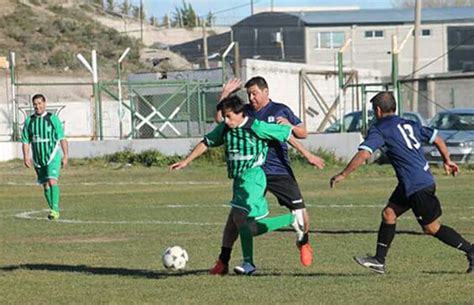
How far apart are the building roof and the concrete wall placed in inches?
1719

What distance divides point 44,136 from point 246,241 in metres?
8.68

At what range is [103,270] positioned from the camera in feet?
39.7

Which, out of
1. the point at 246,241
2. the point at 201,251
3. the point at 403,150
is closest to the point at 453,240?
the point at 403,150

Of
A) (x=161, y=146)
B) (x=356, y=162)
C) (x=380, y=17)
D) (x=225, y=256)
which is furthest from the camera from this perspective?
(x=380, y=17)

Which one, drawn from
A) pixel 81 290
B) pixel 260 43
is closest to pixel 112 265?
pixel 81 290

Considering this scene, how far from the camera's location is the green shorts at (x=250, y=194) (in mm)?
11023

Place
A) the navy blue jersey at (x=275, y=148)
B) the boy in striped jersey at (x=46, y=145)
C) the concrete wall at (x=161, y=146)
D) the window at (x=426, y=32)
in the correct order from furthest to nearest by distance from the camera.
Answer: the window at (x=426, y=32)
the concrete wall at (x=161, y=146)
the boy in striped jersey at (x=46, y=145)
the navy blue jersey at (x=275, y=148)

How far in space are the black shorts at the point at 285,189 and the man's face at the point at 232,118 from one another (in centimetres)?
89

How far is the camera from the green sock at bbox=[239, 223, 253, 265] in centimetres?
1105

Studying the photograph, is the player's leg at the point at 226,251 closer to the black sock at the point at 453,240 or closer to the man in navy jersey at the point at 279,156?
the man in navy jersey at the point at 279,156

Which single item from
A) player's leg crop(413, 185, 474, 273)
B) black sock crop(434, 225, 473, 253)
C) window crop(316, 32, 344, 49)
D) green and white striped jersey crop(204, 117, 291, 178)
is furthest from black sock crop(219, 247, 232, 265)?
window crop(316, 32, 344, 49)

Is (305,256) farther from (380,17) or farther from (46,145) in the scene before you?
(380,17)

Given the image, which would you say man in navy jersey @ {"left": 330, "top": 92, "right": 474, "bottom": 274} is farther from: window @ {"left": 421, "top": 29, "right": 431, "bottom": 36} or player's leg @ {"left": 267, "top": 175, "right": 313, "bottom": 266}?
window @ {"left": 421, "top": 29, "right": 431, "bottom": 36}

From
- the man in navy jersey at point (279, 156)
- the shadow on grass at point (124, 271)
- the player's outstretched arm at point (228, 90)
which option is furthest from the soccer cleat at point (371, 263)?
the player's outstretched arm at point (228, 90)
